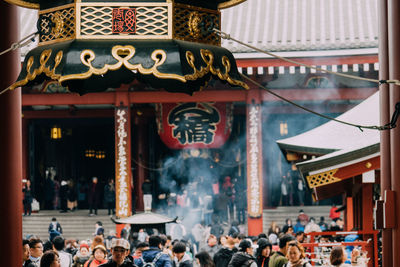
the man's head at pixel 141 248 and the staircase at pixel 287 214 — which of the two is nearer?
the man's head at pixel 141 248

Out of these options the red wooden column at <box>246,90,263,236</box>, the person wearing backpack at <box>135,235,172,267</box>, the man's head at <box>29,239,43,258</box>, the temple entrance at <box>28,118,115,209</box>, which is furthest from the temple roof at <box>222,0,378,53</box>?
the man's head at <box>29,239,43,258</box>

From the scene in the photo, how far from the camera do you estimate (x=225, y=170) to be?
74.4 feet

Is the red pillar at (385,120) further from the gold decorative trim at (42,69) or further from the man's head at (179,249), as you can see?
the man's head at (179,249)

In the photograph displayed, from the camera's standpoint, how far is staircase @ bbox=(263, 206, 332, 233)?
809 inches

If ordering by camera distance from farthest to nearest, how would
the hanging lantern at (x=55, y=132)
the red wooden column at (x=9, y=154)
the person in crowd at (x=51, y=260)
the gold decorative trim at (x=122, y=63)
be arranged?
the hanging lantern at (x=55, y=132) < the person in crowd at (x=51, y=260) < the red wooden column at (x=9, y=154) < the gold decorative trim at (x=122, y=63)

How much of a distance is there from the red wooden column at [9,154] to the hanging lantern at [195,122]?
1385 centimetres

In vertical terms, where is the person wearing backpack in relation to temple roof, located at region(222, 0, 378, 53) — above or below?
below

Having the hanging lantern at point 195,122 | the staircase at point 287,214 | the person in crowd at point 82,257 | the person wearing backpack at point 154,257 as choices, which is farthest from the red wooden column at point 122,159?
the person wearing backpack at point 154,257

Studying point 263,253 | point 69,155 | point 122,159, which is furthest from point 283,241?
point 69,155

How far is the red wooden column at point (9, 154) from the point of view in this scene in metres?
5.38

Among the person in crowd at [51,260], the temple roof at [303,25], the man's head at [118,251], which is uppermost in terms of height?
the temple roof at [303,25]

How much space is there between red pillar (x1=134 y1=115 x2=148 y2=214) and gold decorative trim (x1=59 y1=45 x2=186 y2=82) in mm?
17585

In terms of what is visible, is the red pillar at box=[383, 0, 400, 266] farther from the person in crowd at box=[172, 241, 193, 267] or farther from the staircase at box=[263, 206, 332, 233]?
the staircase at box=[263, 206, 332, 233]

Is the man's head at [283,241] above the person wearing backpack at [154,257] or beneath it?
above
